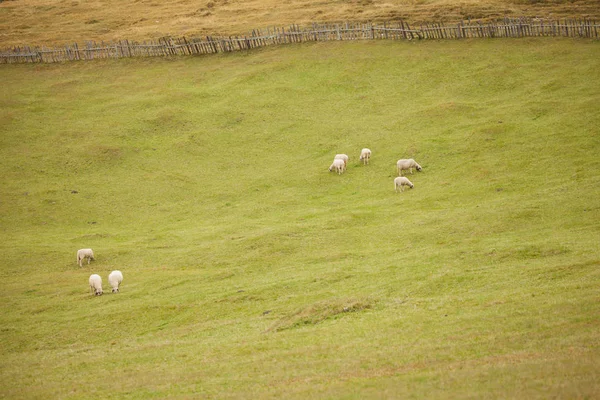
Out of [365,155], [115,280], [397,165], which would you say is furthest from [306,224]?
[365,155]

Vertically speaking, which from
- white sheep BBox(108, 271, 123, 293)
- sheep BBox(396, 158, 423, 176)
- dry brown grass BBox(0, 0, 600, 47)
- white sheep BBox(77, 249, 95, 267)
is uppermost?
dry brown grass BBox(0, 0, 600, 47)

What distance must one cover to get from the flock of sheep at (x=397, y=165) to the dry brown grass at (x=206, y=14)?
83.1ft

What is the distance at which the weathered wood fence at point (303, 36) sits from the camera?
55.0m

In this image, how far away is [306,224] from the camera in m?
32.1

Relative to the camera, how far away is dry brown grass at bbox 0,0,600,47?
61.7m

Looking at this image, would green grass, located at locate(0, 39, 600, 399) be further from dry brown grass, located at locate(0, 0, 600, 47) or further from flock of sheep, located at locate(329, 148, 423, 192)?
dry brown grass, located at locate(0, 0, 600, 47)

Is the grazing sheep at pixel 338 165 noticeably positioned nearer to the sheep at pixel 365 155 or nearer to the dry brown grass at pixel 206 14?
the sheep at pixel 365 155

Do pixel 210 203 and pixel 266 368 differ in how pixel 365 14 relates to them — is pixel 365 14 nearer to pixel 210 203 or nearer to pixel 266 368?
pixel 210 203

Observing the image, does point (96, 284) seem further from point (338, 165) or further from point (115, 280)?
point (338, 165)

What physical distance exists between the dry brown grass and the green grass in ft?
23.1

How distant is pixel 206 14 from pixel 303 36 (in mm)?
19443

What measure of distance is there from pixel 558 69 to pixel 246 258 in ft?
103

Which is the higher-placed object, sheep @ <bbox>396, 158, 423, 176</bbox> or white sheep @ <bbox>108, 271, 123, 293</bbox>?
white sheep @ <bbox>108, 271, 123, 293</bbox>

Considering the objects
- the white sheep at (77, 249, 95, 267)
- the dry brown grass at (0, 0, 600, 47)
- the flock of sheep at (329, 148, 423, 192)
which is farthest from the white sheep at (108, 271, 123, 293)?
the dry brown grass at (0, 0, 600, 47)
